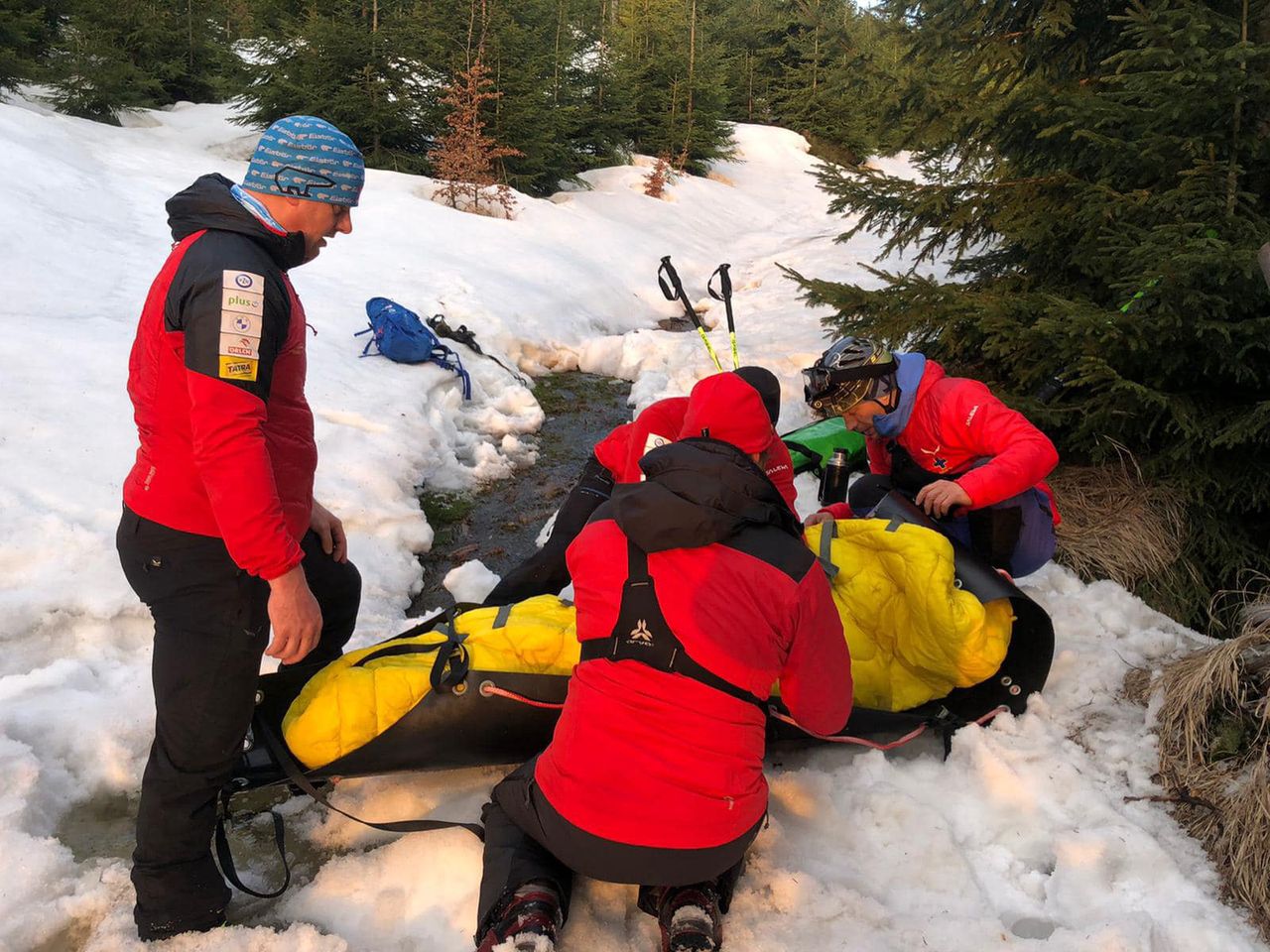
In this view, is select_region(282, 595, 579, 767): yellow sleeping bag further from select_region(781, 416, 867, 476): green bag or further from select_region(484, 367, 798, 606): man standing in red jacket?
select_region(781, 416, 867, 476): green bag

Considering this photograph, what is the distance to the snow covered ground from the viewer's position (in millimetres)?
A: 2334

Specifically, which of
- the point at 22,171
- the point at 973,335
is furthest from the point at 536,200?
the point at 973,335

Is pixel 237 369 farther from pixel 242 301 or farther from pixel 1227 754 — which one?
pixel 1227 754

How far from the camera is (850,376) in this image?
3.67m

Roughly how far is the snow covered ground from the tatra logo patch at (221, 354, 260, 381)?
156 centimetres

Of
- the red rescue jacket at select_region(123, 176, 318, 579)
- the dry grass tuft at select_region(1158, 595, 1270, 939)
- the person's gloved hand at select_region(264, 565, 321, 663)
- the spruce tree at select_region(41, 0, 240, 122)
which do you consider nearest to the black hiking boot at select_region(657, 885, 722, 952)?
the person's gloved hand at select_region(264, 565, 321, 663)

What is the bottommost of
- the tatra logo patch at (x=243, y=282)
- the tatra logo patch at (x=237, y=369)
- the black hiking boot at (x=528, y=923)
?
the black hiking boot at (x=528, y=923)

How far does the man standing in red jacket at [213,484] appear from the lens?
6.43 feet

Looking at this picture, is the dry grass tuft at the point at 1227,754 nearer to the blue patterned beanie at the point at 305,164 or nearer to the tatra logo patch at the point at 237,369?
the tatra logo patch at the point at 237,369

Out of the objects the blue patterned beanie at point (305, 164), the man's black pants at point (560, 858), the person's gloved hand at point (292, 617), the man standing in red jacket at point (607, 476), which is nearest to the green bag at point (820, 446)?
the man standing in red jacket at point (607, 476)

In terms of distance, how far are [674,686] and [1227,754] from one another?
2.13 metres

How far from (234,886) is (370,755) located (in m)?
0.54

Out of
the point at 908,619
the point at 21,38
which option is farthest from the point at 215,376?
the point at 21,38

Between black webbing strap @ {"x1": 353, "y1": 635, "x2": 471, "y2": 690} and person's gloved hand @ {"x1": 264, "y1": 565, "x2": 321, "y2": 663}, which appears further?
black webbing strap @ {"x1": 353, "y1": 635, "x2": 471, "y2": 690}
